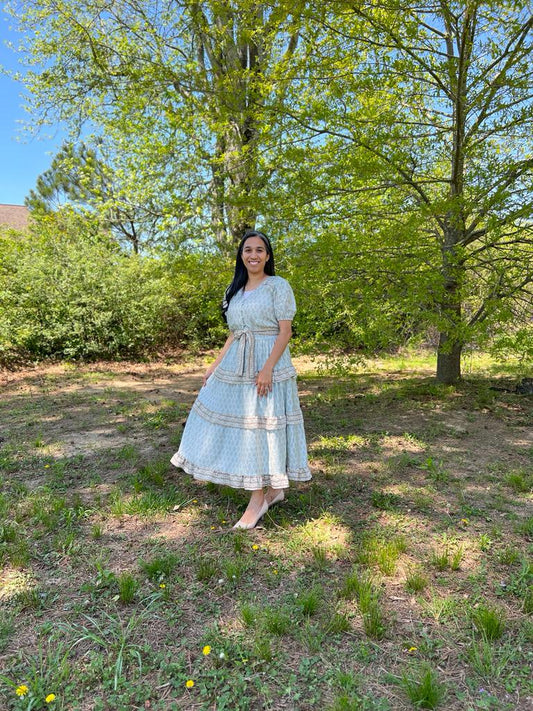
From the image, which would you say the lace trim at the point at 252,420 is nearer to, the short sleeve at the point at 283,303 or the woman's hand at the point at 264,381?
the woman's hand at the point at 264,381

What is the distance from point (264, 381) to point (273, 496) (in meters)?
0.87

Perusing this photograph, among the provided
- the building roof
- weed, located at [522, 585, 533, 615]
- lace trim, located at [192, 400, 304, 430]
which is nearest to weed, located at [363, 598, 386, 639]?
weed, located at [522, 585, 533, 615]

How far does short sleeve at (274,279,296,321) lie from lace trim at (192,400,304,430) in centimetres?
59

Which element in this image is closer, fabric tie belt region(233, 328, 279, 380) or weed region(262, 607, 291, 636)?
weed region(262, 607, 291, 636)

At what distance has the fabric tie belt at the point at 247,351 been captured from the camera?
2.73 metres

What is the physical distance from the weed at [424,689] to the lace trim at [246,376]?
5.12ft

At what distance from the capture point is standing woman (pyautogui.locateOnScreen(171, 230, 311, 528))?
2.67 meters

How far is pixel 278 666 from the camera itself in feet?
5.59

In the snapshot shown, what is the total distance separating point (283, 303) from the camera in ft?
8.86

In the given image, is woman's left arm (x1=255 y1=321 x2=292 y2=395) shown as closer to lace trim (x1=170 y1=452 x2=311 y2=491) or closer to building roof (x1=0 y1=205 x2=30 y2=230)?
lace trim (x1=170 y1=452 x2=311 y2=491)

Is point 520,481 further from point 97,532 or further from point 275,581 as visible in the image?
point 97,532

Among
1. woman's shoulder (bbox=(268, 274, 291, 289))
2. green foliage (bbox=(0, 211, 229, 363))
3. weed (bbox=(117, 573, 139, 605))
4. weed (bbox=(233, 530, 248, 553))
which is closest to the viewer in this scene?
weed (bbox=(117, 573, 139, 605))

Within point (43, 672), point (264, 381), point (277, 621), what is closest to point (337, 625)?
point (277, 621)

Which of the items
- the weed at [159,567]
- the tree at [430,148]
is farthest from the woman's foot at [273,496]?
the tree at [430,148]
